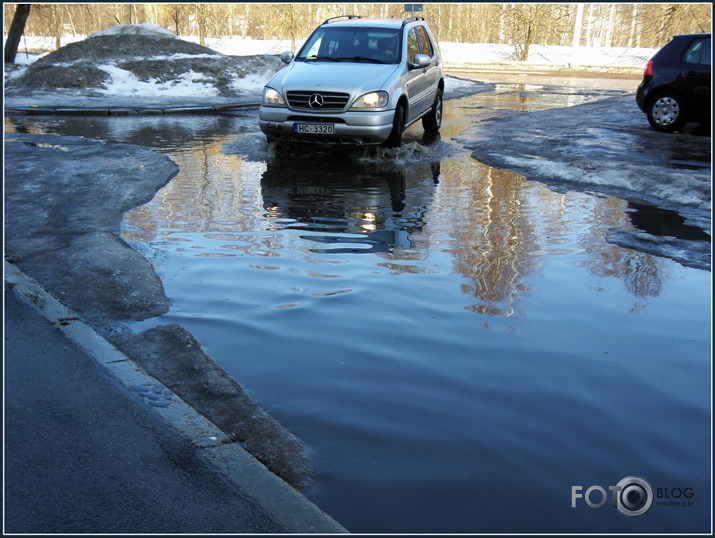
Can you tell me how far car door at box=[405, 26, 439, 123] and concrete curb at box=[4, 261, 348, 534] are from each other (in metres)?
8.11

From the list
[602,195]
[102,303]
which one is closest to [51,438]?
[102,303]

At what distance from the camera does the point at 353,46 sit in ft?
39.6

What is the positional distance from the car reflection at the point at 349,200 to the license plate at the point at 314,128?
1.89ft

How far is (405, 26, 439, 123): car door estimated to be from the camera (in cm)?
1219

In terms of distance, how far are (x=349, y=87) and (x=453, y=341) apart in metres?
6.77

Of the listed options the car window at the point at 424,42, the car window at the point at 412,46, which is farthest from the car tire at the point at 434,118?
the car window at the point at 412,46

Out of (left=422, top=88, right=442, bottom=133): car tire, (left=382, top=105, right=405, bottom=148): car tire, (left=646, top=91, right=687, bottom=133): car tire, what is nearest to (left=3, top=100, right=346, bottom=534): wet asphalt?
(left=382, top=105, right=405, bottom=148): car tire

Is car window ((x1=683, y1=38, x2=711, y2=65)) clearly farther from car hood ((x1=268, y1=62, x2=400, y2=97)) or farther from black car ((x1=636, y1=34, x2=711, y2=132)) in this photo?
car hood ((x1=268, y1=62, x2=400, y2=97))

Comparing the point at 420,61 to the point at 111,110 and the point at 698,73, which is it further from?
the point at 111,110

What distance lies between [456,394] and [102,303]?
276cm

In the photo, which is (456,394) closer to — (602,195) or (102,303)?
(102,303)

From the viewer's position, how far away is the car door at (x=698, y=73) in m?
13.5

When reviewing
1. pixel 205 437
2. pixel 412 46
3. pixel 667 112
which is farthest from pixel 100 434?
pixel 667 112

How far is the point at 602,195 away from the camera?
9320 mm
